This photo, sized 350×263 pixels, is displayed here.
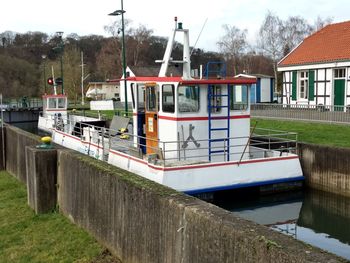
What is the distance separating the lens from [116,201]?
7.16 metres

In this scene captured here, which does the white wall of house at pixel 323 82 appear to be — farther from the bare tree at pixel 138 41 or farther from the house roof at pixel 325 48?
the bare tree at pixel 138 41

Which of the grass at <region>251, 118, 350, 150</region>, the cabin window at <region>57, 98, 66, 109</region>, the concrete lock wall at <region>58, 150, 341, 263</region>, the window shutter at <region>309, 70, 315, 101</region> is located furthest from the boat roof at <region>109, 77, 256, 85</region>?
the cabin window at <region>57, 98, 66, 109</region>

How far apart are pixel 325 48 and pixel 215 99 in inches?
812

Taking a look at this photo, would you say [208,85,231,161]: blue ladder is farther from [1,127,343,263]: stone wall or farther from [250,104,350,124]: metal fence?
[250,104,350,124]: metal fence

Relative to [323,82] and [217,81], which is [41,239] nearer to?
[217,81]

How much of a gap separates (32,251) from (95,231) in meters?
1.19

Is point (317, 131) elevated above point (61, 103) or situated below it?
below

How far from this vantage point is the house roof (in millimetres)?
28625

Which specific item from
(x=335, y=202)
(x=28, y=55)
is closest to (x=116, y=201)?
(x=335, y=202)

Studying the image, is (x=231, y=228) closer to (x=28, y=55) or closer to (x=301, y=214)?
(x=301, y=214)

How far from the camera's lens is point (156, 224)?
604 centimetres

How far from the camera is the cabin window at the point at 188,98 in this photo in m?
12.2

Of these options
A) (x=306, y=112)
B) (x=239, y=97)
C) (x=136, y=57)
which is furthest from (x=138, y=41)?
(x=239, y=97)

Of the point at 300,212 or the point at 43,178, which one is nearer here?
the point at 43,178
